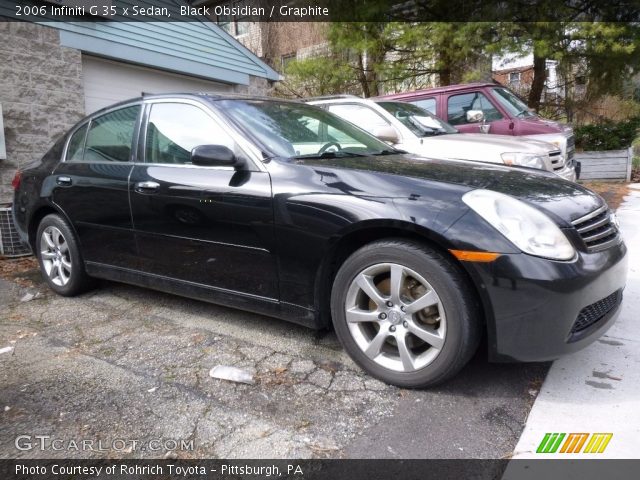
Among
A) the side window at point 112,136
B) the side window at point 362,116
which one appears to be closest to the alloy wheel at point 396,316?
the side window at point 112,136

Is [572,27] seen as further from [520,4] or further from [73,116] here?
[73,116]

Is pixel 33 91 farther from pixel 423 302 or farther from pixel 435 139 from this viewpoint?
pixel 423 302

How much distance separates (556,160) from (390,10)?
19.5ft

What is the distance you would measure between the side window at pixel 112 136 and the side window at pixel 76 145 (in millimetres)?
73

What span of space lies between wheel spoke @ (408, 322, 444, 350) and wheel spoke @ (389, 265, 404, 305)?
0.14 meters

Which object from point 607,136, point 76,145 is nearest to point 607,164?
point 607,136

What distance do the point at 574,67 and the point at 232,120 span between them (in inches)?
422

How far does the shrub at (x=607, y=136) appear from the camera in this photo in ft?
39.0

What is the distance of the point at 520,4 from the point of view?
30.5ft

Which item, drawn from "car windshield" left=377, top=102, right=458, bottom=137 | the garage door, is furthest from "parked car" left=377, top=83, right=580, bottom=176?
the garage door

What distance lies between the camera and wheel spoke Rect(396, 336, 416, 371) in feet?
7.87

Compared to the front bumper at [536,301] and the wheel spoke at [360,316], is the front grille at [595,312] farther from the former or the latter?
the wheel spoke at [360,316]

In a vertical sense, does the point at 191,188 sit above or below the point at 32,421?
above

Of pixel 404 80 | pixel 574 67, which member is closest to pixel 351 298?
pixel 404 80
